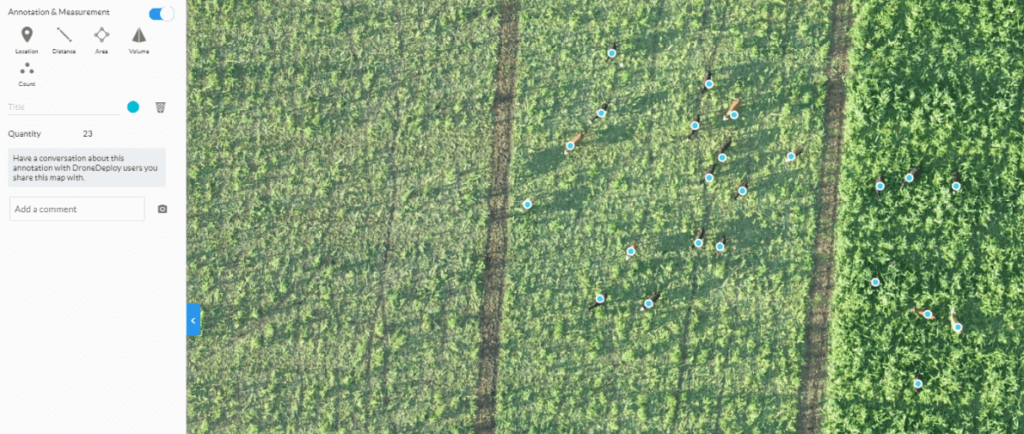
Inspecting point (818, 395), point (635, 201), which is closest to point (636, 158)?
point (635, 201)

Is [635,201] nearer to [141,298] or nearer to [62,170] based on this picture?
[141,298]

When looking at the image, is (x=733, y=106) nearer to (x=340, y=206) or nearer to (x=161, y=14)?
(x=340, y=206)

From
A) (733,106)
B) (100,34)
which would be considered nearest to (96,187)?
(100,34)

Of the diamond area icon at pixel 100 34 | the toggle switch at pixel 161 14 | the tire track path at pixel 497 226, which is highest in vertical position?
the toggle switch at pixel 161 14

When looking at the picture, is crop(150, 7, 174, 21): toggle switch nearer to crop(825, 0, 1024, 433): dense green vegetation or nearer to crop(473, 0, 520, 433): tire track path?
crop(473, 0, 520, 433): tire track path

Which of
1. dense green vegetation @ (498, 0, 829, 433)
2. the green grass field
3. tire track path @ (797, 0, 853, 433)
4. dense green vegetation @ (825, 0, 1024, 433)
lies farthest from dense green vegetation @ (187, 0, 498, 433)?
dense green vegetation @ (825, 0, 1024, 433)

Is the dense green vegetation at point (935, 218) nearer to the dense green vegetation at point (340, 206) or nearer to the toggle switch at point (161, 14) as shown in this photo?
the dense green vegetation at point (340, 206)

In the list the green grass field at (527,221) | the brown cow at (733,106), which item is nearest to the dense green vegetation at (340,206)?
the green grass field at (527,221)
